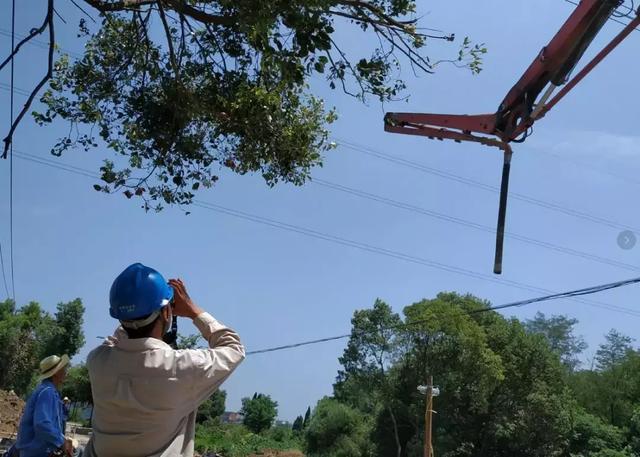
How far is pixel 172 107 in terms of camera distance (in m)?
6.30

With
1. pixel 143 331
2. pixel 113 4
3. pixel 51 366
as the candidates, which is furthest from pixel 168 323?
pixel 113 4

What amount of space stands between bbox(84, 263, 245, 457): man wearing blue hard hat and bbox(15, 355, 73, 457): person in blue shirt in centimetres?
215

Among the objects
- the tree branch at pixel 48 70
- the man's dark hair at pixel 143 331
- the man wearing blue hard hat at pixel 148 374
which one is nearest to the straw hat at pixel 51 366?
the tree branch at pixel 48 70

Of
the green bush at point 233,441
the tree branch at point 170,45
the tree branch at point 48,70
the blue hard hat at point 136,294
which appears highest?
the tree branch at point 170,45

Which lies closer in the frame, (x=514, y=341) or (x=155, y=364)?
(x=155, y=364)

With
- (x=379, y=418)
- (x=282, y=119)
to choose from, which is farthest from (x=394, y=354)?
(x=282, y=119)

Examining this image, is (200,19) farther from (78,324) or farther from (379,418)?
(78,324)

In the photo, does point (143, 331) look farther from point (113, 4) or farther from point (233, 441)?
point (233, 441)

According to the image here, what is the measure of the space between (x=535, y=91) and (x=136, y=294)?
695 centimetres

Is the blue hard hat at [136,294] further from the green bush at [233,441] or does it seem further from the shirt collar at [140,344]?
the green bush at [233,441]

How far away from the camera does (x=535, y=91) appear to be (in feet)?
25.6

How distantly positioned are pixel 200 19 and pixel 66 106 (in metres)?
2.02

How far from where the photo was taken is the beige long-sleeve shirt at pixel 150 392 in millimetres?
1834

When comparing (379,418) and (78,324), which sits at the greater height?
(78,324)
